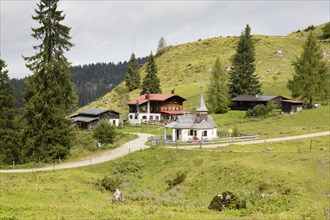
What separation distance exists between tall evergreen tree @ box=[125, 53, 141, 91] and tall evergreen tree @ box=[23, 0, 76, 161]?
91702 millimetres

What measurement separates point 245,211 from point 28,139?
113ft

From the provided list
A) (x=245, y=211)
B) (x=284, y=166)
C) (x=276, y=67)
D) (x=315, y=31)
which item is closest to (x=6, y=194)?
(x=245, y=211)

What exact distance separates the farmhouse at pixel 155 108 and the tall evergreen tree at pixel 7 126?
144 feet

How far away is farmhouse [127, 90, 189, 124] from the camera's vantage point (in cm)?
9149

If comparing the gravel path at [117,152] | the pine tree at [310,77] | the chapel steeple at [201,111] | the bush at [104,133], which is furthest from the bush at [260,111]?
the bush at [104,133]

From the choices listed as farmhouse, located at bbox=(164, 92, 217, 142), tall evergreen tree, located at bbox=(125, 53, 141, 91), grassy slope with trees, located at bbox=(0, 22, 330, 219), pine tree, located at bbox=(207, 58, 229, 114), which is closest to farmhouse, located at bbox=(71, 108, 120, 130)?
pine tree, located at bbox=(207, 58, 229, 114)

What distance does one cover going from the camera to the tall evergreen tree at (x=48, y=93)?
148 ft

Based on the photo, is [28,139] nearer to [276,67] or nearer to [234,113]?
[234,113]

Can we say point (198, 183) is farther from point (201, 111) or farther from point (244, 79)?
point (244, 79)

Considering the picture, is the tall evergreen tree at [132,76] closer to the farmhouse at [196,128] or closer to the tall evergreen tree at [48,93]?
the farmhouse at [196,128]

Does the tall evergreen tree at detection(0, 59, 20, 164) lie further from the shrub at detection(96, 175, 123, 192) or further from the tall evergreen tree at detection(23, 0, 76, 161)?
the shrub at detection(96, 175, 123, 192)

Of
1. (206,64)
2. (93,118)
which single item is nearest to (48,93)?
(93,118)

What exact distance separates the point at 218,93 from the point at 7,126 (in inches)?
2041

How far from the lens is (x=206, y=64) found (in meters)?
143
